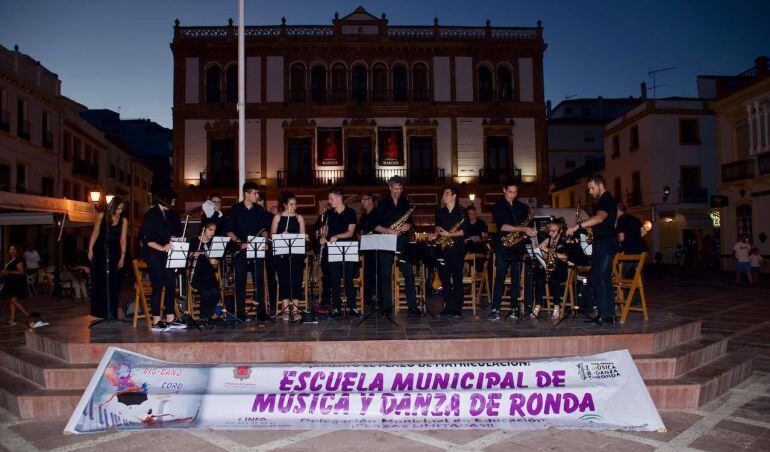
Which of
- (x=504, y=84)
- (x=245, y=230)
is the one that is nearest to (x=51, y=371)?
(x=245, y=230)

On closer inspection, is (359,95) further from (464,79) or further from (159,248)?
(159,248)

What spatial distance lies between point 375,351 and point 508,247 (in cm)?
258

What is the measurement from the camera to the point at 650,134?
2894 centimetres

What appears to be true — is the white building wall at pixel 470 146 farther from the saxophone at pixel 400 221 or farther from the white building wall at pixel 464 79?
the saxophone at pixel 400 221

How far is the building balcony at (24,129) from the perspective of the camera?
73.4ft

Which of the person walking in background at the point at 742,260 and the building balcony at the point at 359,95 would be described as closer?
the person walking in background at the point at 742,260

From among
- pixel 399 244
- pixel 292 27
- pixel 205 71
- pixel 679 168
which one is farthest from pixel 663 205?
pixel 399 244

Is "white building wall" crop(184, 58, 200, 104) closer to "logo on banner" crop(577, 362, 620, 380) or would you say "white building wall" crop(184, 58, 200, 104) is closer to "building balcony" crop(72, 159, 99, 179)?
"building balcony" crop(72, 159, 99, 179)

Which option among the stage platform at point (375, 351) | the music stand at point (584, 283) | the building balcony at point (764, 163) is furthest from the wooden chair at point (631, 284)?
the building balcony at point (764, 163)

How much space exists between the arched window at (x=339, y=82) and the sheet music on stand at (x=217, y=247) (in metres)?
20.1

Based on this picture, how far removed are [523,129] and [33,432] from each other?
2423 centimetres

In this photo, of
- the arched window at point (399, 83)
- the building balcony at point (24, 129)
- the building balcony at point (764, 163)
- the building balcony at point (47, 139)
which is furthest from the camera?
the arched window at point (399, 83)

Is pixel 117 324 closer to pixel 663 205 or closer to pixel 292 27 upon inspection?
pixel 292 27

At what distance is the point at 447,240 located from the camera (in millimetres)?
7004
